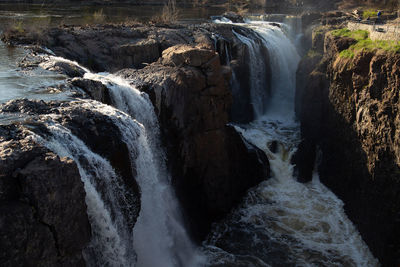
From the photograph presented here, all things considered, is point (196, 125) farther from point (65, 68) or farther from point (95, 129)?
point (65, 68)

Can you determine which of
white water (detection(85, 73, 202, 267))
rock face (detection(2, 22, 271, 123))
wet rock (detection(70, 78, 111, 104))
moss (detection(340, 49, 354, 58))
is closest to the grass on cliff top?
moss (detection(340, 49, 354, 58))

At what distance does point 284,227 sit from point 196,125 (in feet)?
14.7

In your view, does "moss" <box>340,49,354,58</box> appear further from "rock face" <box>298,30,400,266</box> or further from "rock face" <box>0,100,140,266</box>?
"rock face" <box>0,100,140,266</box>

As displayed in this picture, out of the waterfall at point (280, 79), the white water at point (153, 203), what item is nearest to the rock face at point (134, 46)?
the waterfall at point (280, 79)

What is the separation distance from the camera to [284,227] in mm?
12656

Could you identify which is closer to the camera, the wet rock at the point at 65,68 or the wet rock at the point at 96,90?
the wet rock at the point at 96,90

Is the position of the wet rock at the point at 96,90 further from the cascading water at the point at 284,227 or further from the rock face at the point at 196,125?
the cascading water at the point at 284,227

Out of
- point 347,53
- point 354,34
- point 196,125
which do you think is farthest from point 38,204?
point 354,34

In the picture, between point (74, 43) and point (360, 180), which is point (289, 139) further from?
point (74, 43)

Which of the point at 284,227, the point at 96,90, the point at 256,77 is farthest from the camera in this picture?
the point at 256,77

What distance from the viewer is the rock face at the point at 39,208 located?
529 cm

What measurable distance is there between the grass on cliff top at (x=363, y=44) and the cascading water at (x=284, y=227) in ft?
15.0

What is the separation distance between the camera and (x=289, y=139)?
1767 cm

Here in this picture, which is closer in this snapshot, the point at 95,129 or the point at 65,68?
the point at 95,129
